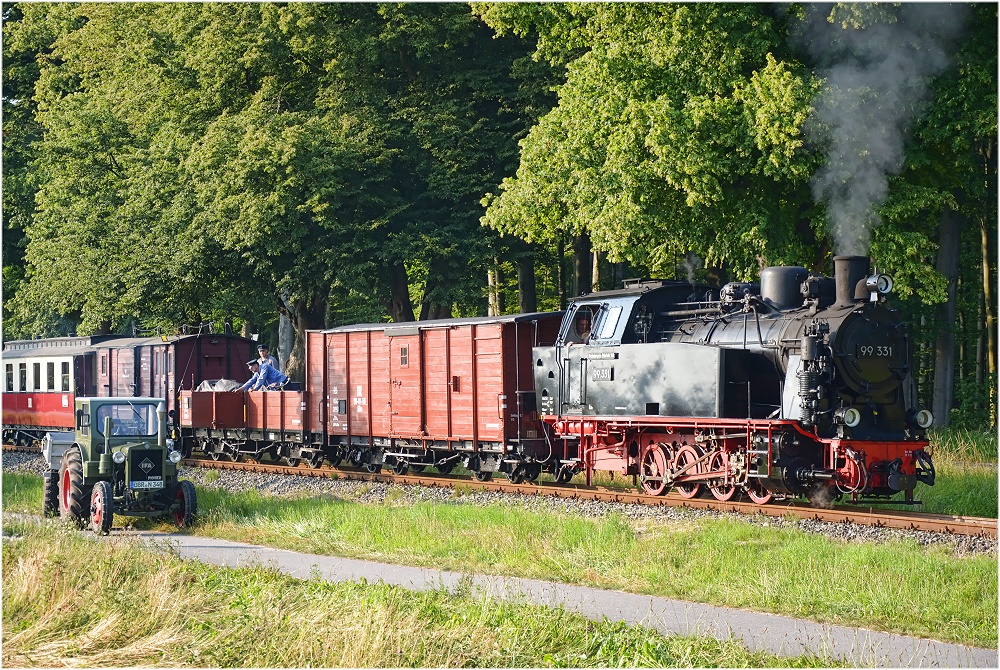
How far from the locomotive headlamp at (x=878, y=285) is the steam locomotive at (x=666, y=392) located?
0.13ft

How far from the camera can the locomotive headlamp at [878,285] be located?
16.3 metres

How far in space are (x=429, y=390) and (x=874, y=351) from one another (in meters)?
9.07

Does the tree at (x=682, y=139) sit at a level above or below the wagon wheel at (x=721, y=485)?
above

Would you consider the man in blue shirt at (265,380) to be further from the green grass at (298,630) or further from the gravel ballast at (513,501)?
the green grass at (298,630)

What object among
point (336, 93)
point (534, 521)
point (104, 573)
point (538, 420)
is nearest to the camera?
point (104, 573)

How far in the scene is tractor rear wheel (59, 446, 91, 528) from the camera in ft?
53.5

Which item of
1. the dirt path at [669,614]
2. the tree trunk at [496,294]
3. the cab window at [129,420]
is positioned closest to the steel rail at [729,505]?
the dirt path at [669,614]

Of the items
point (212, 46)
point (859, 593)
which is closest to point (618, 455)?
point (859, 593)

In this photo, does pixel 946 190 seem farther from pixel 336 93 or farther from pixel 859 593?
pixel 336 93

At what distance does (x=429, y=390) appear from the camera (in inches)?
888

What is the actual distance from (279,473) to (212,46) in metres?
16.8

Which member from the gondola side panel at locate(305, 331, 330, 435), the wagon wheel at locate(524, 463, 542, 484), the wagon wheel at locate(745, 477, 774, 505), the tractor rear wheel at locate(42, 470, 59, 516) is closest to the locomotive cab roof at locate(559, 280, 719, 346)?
the wagon wheel at locate(524, 463, 542, 484)

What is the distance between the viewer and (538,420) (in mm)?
20875

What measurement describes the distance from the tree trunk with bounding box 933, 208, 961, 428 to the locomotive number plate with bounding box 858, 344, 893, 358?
10.3 metres
